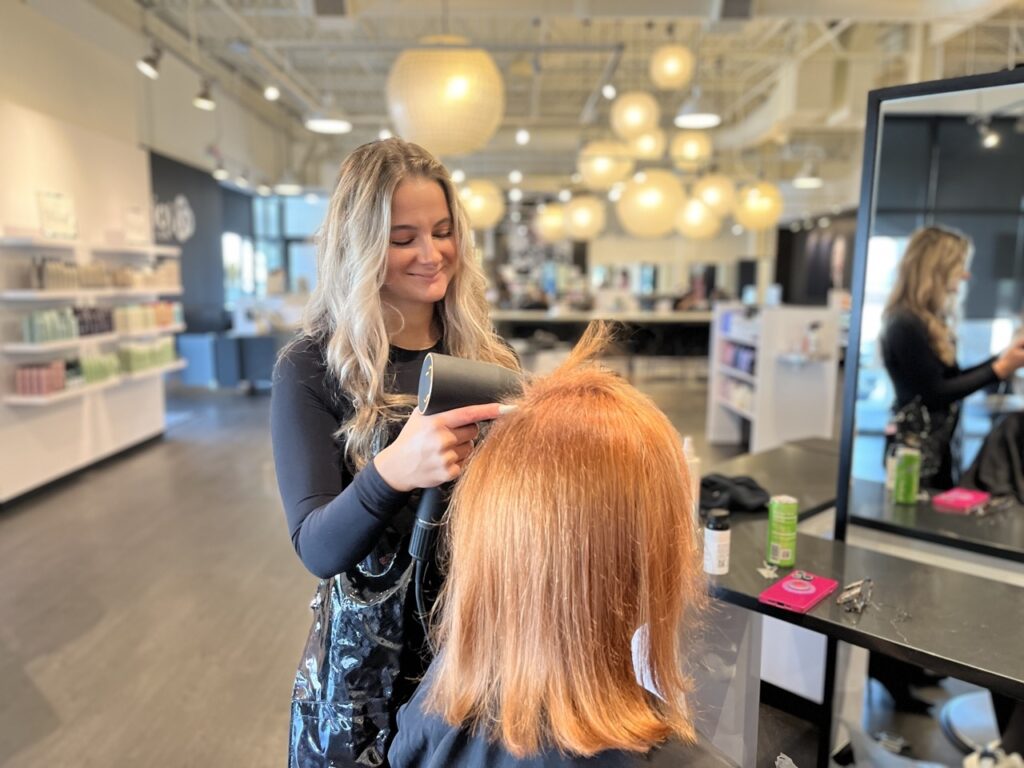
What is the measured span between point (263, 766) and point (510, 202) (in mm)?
14885

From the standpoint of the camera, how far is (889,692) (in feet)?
7.45

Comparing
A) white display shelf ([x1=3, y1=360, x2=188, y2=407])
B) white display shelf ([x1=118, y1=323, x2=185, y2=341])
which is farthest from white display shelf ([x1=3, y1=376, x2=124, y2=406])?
white display shelf ([x1=118, y1=323, x2=185, y2=341])

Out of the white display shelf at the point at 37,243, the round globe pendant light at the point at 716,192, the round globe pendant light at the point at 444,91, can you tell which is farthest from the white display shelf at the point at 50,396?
the round globe pendant light at the point at 716,192

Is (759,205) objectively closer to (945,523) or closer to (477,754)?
(945,523)

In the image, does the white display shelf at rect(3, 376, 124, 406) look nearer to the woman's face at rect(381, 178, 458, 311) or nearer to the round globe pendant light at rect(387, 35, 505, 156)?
the round globe pendant light at rect(387, 35, 505, 156)

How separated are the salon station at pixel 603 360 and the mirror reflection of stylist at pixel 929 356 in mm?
12

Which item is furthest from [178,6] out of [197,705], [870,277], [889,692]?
[889,692]

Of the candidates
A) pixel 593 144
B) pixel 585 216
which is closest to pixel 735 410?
pixel 593 144

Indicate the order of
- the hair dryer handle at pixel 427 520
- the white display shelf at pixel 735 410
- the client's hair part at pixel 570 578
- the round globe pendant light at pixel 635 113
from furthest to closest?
the white display shelf at pixel 735 410 → the round globe pendant light at pixel 635 113 → the hair dryer handle at pixel 427 520 → the client's hair part at pixel 570 578

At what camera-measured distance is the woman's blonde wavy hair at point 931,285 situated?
7.80 feet

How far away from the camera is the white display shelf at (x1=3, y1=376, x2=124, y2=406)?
436 cm

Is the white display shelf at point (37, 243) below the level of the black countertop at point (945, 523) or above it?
above

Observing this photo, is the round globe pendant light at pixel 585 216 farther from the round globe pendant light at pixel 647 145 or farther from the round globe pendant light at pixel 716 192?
the round globe pendant light at pixel 716 192

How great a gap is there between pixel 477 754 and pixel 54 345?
4.77 metres
